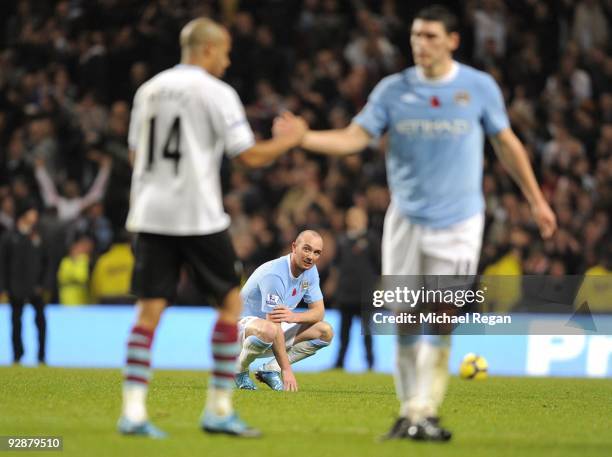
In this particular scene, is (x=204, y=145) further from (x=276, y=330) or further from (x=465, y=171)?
(x=276, y=330)

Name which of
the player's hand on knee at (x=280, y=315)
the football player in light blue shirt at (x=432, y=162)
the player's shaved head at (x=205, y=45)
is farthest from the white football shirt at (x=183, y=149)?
the player's hand on knee at (x=280, y=315)

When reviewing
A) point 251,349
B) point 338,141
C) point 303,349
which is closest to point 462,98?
point 338,141

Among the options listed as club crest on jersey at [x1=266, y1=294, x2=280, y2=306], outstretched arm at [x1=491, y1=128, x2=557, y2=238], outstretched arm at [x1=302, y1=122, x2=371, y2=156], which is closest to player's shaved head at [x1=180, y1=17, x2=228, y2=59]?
outstretched arm at [x1=302, y1=122, x2=371, y2=156]

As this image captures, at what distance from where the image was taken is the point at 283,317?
12211 mm

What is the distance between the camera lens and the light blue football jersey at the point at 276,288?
12.6 m

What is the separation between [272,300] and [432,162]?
14.9 feet

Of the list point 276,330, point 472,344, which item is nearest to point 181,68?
point 276,330

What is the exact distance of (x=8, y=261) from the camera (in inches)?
792

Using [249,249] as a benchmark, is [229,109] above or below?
above

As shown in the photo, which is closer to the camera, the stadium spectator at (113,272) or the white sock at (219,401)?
the white sock at (219,401)

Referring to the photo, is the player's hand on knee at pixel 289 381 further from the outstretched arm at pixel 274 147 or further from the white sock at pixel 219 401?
the outstretched arm at pixel 274 147

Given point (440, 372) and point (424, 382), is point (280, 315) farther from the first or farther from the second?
point (424, 382)

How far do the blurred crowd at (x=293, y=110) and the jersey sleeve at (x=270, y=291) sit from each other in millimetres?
7341

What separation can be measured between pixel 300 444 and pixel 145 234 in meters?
1.62
